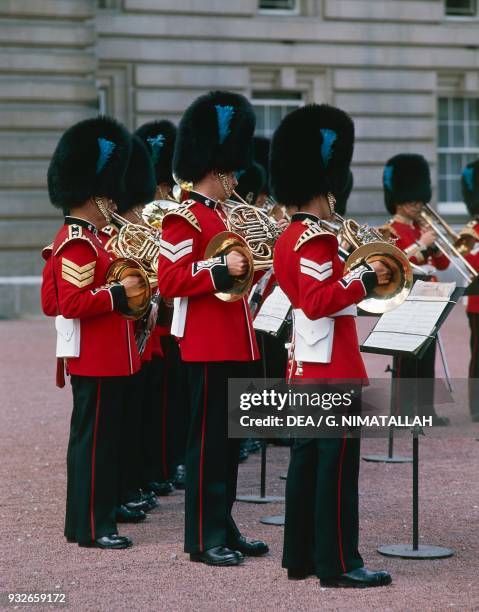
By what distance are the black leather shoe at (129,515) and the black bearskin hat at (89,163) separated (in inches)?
56.2

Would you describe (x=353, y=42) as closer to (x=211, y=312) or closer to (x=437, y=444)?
(x=437, y=444)

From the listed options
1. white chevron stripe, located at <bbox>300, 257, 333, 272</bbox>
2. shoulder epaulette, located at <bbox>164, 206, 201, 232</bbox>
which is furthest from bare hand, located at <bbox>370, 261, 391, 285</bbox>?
shoulder epaulette, located at <bbox>164, 206, 201, 232</bbox>

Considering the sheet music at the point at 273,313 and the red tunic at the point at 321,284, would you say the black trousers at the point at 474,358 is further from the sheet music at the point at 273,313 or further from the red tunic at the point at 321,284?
the red tunic at the point at 321,284

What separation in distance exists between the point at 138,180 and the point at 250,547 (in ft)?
7.58

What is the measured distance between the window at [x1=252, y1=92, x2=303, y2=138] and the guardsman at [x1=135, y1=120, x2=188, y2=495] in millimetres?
12574

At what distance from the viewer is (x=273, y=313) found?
7.11 m

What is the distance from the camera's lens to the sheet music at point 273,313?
275 inches

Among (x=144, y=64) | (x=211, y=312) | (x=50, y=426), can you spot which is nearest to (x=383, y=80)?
(x=144, y=64)

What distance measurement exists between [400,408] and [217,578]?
11.3 ft

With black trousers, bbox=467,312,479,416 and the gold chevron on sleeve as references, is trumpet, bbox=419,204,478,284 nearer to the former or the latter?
black trousers, bbox=467,312,479,416

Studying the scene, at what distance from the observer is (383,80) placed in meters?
19.8

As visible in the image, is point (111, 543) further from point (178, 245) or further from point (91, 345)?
point (178, 245)

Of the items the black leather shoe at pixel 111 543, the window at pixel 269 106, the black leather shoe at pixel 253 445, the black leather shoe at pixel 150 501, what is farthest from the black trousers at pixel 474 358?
the window at pixel 269 106

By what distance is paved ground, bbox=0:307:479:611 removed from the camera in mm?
4824
